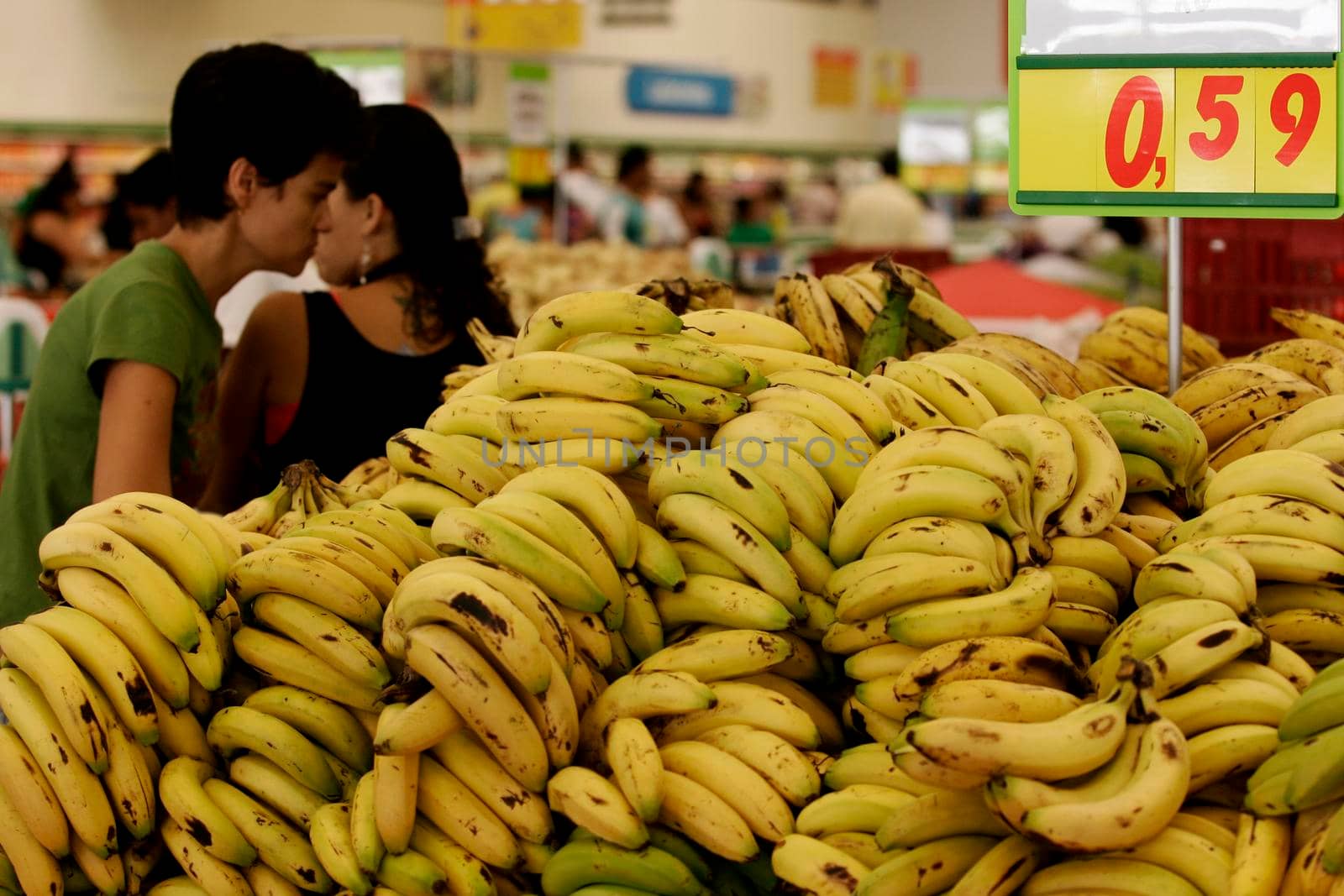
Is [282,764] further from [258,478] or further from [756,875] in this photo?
[258,478]

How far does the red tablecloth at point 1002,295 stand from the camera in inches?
180

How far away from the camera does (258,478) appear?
3.09 metres

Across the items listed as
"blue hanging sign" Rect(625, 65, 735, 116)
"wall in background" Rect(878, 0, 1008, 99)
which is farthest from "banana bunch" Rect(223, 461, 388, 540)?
"wall in background" Rect(878, 0, 1008, 99)

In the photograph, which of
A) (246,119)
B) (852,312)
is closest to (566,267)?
(246,119)

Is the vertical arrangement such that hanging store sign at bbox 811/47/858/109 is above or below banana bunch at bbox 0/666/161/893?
above

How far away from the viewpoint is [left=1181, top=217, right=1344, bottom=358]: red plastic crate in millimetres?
3367

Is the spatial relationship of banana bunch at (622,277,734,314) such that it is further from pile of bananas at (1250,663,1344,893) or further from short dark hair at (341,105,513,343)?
pile of bananas at (1250,663,1344,893)

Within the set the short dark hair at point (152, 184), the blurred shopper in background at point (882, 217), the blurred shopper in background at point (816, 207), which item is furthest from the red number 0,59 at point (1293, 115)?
the blurred shopper in background at point (816, 207)

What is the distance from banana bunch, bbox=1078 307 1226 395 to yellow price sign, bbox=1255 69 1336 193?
506 mm

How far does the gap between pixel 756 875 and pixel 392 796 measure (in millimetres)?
415

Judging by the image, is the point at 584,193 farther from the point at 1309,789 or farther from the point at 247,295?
the point at 1309,789

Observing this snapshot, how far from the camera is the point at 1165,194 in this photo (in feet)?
7.05

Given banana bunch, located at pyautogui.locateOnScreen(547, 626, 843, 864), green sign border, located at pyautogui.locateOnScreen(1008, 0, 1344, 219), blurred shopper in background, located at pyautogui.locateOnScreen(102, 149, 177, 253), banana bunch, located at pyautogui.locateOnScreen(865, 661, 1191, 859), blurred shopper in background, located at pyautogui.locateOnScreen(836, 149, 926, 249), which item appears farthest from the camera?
blurred shopper in background, located at pyautogui.locateOnScreen(836, 149, 926, 249)

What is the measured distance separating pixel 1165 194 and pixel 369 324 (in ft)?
5.53
